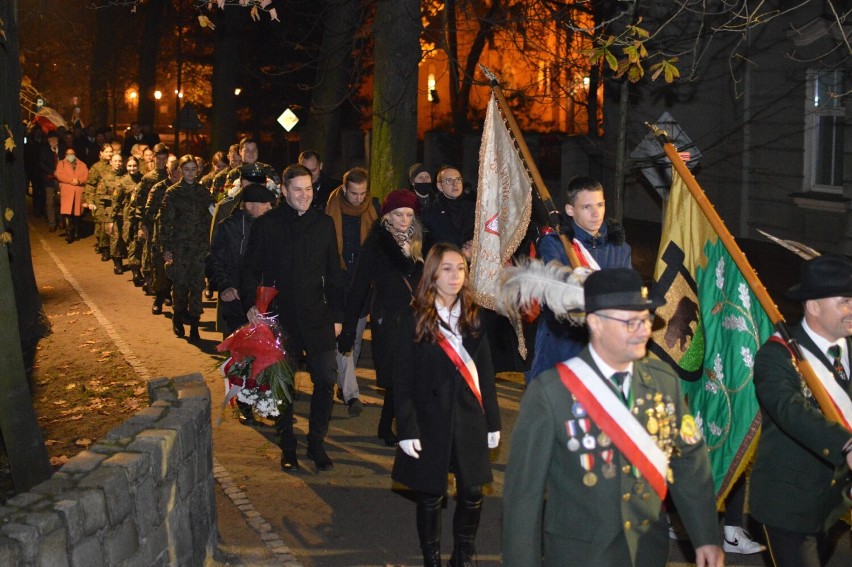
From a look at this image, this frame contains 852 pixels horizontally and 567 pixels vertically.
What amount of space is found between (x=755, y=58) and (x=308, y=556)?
53.2ft

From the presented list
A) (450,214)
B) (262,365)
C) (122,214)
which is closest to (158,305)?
(122,214)

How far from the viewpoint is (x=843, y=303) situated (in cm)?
509

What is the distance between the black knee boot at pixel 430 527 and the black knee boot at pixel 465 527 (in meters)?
0.12

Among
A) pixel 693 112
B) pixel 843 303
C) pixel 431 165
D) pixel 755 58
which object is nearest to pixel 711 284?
pixel 843 303

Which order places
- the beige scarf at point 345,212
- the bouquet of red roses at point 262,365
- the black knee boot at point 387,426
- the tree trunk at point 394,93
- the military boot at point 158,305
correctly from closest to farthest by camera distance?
the bouquet of red roses at point 262,365 → the black knee boot at point 387,426 → the beige scarf at point 345,212 → the tree trunk at point 394,93 → the military boot at point 158,305

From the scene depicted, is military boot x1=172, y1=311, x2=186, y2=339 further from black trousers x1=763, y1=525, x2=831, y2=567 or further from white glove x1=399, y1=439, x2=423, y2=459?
black trousers x1=763, y1=525, x2=831, y2=567

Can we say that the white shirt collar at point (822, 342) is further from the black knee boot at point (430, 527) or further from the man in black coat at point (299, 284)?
the man in black coat at point (299, 284)

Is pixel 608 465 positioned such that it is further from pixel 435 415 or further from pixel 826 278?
pixel 435 415

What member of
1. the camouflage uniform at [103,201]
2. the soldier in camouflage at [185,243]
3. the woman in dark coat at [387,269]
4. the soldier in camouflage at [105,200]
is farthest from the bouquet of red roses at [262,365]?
the camouflage uniform at [103,201]

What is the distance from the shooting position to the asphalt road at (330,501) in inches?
281

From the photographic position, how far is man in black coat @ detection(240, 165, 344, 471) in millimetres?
8836

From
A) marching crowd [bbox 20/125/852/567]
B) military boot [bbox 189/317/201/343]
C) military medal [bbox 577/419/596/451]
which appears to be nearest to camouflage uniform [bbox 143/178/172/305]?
military boot [bbox 189/317/201/343]

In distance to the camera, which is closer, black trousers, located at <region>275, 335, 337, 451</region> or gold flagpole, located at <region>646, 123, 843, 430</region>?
gold flagpole, located at <region>646, 123, 843, 430</region>

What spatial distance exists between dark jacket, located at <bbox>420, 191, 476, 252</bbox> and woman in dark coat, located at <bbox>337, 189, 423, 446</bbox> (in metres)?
1.86
